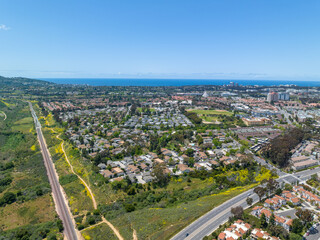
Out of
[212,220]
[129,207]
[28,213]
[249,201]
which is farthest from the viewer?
[28,213]

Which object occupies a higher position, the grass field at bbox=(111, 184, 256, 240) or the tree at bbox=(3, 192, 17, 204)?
the grass field at bbox=(111, 184, 256, 240)

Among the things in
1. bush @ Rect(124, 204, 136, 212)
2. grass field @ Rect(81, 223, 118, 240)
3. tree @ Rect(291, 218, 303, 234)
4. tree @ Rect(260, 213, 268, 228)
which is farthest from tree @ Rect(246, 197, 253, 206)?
grass field @ Rect(81, 223, 118, 240)

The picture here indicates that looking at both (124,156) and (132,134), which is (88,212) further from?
(132,134)

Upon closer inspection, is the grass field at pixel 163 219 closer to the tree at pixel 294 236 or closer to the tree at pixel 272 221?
the tree at pixel 272 221

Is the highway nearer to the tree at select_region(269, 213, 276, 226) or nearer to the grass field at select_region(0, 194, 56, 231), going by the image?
the tree at select_region(269, 213, 276, 226)

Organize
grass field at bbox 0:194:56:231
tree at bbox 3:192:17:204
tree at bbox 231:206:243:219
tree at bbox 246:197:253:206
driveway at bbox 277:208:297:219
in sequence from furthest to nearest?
tree at bbox 3:192:17:204 < tree at bbox 246:197:253:206 < grass field at bbox 0:194:56:231 < driveway at bbox 277:208:297:219 < tree at bbox 231:206:243:219

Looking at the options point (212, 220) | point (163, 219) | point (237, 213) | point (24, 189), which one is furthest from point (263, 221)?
point (24, 189)

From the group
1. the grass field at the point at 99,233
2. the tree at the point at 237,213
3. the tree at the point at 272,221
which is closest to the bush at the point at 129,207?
the grass field at the point at 99,233

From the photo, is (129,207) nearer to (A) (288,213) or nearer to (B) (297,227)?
(B) (297,227)

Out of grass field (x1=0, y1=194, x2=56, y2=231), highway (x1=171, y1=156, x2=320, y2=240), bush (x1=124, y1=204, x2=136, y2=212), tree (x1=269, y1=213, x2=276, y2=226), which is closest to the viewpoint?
highway (x1=171, y1=156, x2=320, y2=240)
